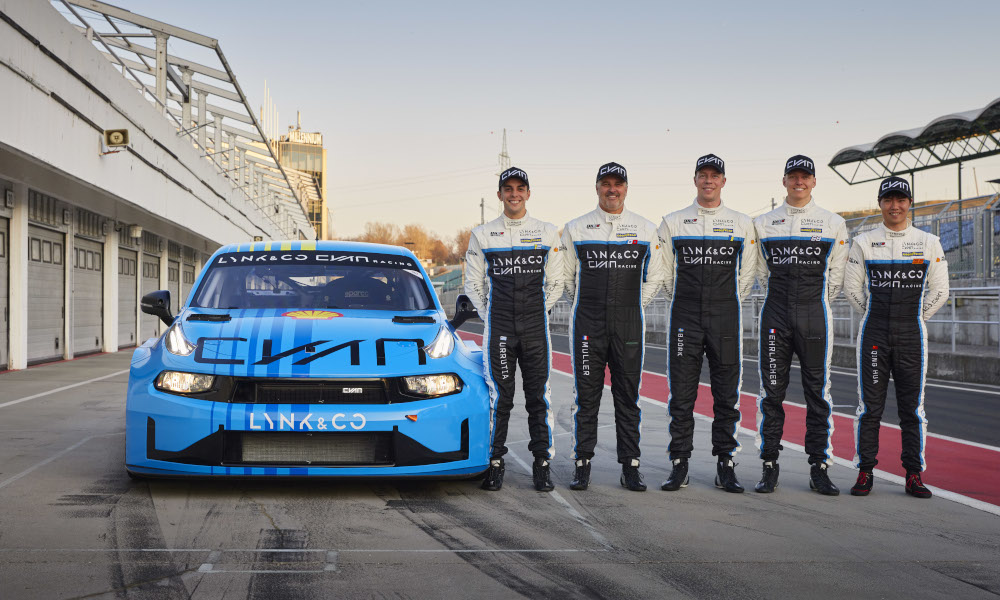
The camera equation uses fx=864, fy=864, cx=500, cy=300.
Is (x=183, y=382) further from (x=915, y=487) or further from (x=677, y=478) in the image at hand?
(x=915, y=487)

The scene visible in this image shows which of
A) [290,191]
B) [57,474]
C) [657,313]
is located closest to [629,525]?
[57,474]

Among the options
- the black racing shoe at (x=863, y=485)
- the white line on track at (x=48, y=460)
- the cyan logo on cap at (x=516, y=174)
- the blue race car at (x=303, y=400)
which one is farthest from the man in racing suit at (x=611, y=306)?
the white line on track at (x=48, y=460)

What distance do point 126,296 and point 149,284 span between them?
287cm

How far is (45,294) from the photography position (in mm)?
15430

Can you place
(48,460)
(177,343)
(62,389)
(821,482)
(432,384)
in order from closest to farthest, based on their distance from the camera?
1. (432,384)
2. (177,343)
3. (821,482)
4. (48,460)
5. (62,389)

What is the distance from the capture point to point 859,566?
138 inches

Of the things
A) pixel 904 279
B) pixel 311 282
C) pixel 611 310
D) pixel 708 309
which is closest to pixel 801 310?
pixel 708 309

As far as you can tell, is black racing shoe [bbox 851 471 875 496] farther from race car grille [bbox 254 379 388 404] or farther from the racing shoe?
race car grille [bbox 254 379 388 404]

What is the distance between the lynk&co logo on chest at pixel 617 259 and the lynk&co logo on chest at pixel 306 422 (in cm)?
172

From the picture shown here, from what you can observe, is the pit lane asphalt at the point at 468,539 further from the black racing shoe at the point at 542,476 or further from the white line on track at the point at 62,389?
the white line on track at the point at 62,389

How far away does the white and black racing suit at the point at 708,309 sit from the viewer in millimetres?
5133

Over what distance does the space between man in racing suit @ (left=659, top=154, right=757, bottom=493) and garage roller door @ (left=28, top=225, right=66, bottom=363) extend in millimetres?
12886

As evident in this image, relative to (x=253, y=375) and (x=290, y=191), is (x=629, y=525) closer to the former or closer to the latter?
(x=253, y=375)

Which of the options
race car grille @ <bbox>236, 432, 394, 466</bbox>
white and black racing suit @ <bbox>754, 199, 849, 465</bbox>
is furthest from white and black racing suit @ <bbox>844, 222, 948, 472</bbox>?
race car grille @ <bbox>236, 432, 394, 466</bbox>
